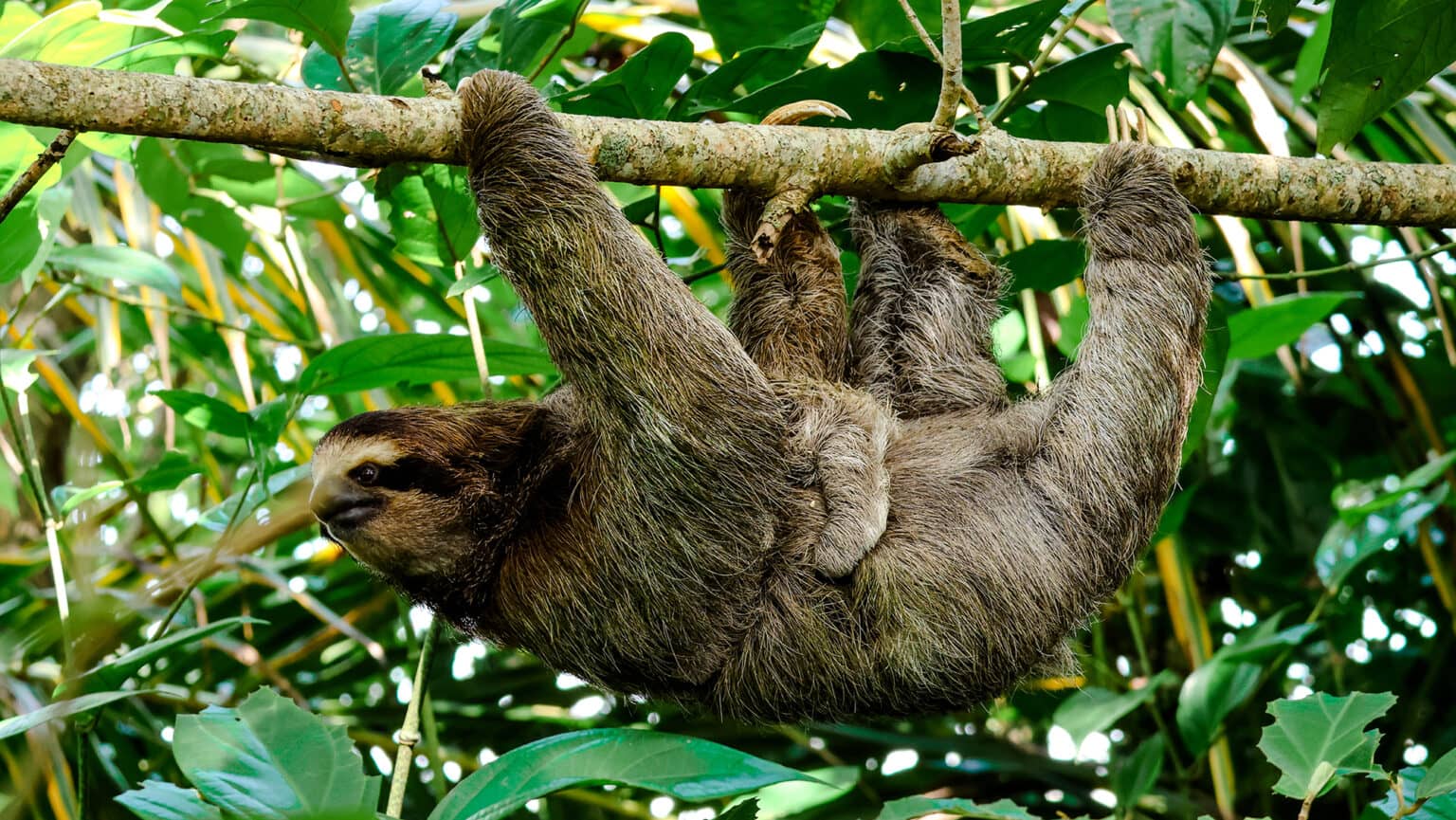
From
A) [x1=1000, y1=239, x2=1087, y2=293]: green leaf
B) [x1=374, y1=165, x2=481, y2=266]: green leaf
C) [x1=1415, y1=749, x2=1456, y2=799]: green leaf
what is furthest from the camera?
[x1=1000, y1=239, x2=1087, y2=293]: green leaf

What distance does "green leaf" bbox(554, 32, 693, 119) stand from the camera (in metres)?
4.23

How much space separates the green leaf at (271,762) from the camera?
7.93ft

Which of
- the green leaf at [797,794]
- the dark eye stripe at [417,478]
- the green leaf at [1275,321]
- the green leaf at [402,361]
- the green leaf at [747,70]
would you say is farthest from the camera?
the green leaf at [1275,321]

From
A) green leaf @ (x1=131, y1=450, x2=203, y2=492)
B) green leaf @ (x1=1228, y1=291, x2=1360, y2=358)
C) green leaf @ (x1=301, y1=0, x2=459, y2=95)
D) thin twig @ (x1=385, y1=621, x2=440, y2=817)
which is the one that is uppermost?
green leaf @ (x1=301, y1=0, x2=459, y2=95)

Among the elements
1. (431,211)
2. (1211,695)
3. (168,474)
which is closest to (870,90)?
(431,211)

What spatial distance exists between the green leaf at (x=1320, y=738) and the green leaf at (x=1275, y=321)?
6.78ft

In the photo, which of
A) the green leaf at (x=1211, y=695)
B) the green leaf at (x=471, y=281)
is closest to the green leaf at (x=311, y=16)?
the green leaf at (x=471, y=281)

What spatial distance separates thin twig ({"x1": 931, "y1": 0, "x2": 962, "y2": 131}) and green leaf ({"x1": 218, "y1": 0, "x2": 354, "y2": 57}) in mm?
2009

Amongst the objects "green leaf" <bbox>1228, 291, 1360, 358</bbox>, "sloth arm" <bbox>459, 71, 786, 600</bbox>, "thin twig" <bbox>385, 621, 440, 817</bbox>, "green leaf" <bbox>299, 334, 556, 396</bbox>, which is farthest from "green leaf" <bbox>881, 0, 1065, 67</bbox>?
"thin twig" <bbox>385, 621, 440, 817</bbox>

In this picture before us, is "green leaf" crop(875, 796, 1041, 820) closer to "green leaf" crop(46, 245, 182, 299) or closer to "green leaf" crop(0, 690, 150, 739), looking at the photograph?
"green leaf" crop(0, 690, 150, 739)

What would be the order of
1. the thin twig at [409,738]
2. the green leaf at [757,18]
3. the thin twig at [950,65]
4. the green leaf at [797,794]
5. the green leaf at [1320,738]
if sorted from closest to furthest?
the green leaf at [1320,738] → the thin twig at [950,65] → the thin twig at [409,738] → the green leaf at [757,18] → the green leaf at [797,794]

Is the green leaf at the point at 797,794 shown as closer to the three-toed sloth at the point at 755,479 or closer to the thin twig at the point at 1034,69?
the three-toed sloth at the point at 755,479

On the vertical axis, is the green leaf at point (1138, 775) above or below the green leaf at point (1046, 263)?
below

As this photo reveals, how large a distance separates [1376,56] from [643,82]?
239cm
